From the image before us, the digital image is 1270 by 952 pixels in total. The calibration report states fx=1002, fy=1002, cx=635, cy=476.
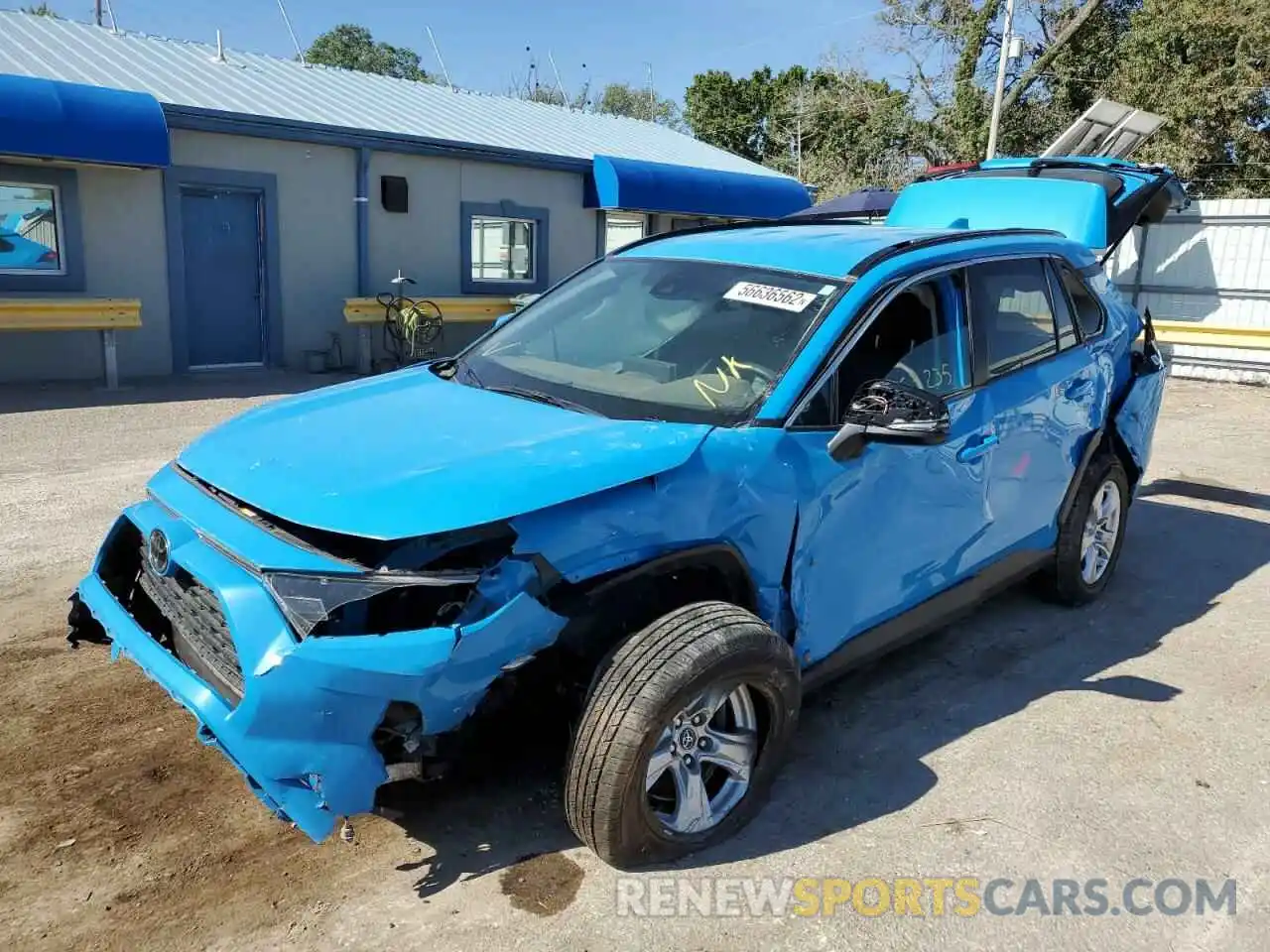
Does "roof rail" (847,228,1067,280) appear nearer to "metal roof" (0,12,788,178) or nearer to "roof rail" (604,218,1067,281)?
"roof rail" (604,218,1067,281)

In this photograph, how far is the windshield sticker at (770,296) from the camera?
11.6ft

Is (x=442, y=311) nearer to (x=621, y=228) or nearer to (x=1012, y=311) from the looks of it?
(x=621, y=228)

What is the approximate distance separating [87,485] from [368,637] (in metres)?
5.39

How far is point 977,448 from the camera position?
3.91 metres

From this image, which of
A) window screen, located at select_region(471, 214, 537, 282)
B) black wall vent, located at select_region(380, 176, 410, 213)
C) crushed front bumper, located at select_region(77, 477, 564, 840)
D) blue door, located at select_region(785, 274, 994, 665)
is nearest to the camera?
crushed front bumper, located at select_region(77, 477, 564, 840)

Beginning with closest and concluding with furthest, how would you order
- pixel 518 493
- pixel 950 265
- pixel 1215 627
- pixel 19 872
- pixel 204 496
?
pixel 518 493 → pixel 19 872 → pixel 204 496 → pixel 950 265 → pixel 1215 627

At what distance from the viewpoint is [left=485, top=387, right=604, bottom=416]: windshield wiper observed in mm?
3322

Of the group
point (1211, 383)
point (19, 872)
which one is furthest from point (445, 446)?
point (1211, 383)

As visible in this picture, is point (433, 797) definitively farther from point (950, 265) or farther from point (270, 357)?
point (270, 357)

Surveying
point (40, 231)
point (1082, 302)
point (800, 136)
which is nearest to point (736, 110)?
point (800, 136)

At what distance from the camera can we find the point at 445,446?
9.74ft

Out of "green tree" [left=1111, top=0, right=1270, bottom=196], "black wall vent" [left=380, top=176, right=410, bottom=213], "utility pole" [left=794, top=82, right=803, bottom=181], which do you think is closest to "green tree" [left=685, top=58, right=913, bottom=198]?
"utility pole" [left=794, top=82, right=803, bottom=181]

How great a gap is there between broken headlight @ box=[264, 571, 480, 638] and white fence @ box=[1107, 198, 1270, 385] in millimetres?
14258

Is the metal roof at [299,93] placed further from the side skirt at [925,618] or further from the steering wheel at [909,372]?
the side skirt at [925,618]
